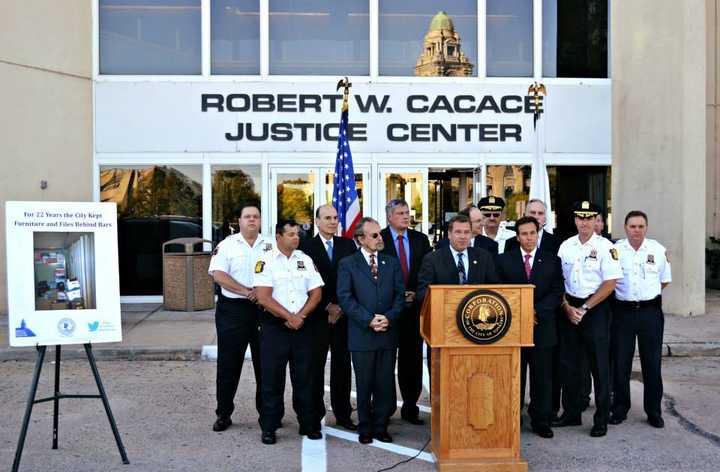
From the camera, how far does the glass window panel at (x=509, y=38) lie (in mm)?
13914

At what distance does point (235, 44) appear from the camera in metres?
13.7

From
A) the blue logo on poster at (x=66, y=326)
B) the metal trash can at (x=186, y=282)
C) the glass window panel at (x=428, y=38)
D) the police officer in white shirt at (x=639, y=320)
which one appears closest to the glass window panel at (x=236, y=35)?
the glass window panel at (x=428, y=38)

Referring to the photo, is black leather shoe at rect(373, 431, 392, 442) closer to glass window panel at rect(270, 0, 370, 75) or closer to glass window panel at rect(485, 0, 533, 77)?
glass window panel at rect(270, 0, 370, 75)

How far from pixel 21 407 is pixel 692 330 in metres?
8.75

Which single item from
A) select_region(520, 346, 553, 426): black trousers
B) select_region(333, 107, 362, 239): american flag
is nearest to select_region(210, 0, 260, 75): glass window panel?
select_region(333, 107, 362, 239): american flag

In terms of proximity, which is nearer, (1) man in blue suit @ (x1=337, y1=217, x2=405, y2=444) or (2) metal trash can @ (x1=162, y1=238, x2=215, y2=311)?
(1) man in blue suit @ (x1=337, y1=217, x2=405, y2=444)

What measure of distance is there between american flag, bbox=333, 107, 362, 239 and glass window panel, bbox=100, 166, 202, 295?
5268 mm

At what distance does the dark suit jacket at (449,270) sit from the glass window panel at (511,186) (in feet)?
25.5

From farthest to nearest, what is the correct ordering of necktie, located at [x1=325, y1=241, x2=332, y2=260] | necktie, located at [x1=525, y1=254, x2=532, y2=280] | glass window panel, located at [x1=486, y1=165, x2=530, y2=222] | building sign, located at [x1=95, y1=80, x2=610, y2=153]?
glass window panel, located at [x1=486, y1=165, x2=530, y2=222], building sign, located at [x1=95, y1=80, x2=610, y2=153], necktie, located at [x1=325, y1=241, x2=332, y2=260], necktie, located at [x1=525, y1=254, x2=532, y2=280]

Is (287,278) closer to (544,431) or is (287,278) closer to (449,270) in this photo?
(449,270)

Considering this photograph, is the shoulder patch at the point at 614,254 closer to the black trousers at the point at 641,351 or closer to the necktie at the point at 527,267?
the black trousers at the point at 641,351

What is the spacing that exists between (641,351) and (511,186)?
293 inches

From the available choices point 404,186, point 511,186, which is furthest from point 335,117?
point 511,186

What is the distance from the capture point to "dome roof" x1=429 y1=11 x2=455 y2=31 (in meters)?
13.9
